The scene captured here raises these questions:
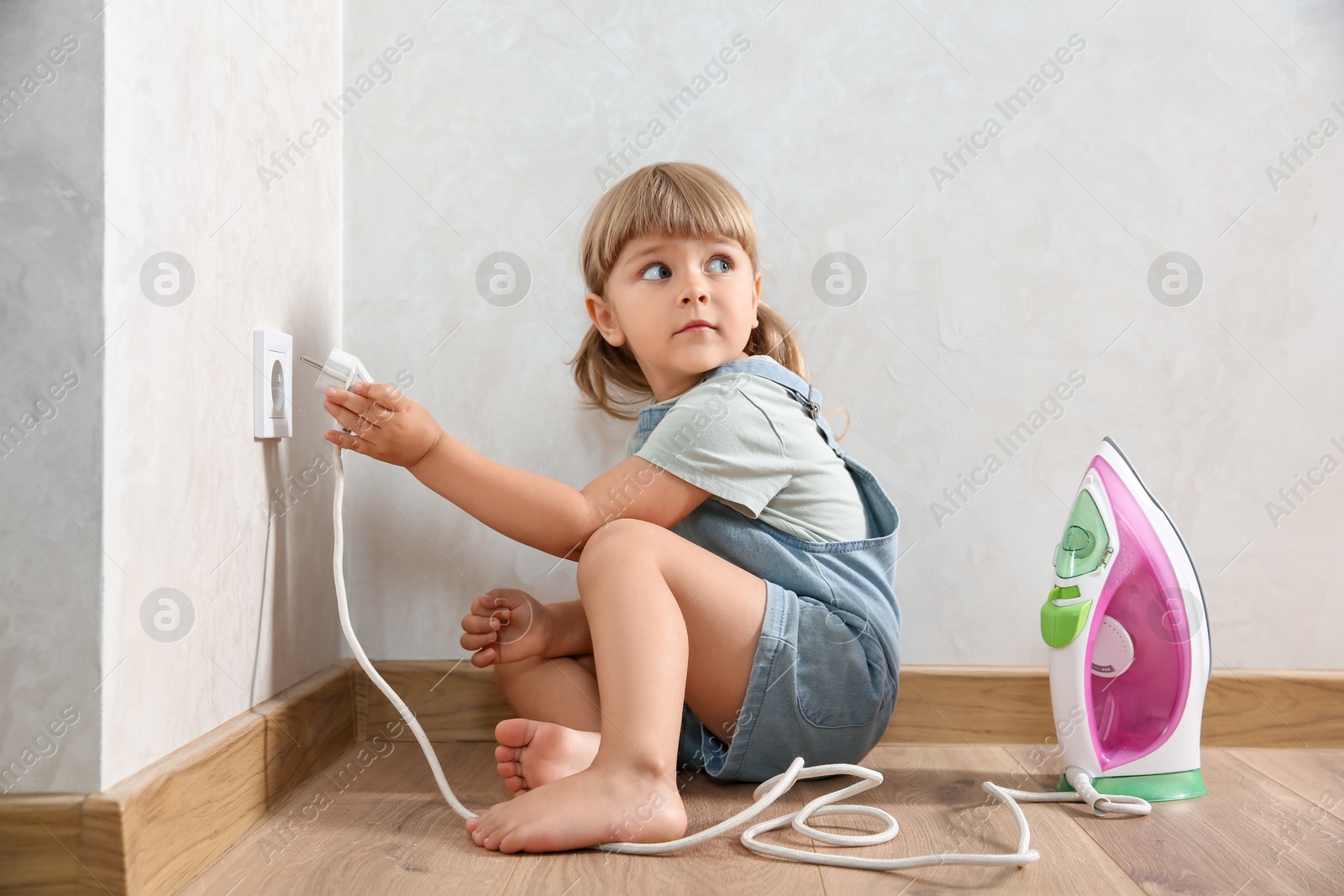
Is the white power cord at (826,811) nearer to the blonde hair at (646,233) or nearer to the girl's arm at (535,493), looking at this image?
the girl's arm at (535,493)

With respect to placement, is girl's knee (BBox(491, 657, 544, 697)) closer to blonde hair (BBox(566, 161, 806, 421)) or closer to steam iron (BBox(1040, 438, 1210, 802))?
blonde hair (BBox(566, 161, 806, 421))

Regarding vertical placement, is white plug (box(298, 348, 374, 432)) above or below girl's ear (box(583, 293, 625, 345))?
below

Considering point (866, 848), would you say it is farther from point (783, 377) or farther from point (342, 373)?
point (342, 373)

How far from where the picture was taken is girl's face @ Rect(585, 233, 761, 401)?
0.96 metres

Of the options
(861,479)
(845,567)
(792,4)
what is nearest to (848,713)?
(845,567)

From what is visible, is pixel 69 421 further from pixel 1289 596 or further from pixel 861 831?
pixel 1289 596

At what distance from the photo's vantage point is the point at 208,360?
28.2 inches

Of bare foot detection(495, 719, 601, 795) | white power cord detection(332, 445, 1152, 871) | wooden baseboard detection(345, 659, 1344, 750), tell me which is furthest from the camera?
wooden baseboard detection(345, 659, 1344, 750)

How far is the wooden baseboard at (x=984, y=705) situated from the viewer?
105 cm

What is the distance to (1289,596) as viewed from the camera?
1070 millimetres

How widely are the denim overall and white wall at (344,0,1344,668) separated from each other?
15cm

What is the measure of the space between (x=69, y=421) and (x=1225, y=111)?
117 cm

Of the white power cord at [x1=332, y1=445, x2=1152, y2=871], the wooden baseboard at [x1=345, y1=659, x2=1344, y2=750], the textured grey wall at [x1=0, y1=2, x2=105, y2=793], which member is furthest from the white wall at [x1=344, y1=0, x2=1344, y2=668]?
the textured grey wall at [x1=0, y1=2, x2=105, y2=793]

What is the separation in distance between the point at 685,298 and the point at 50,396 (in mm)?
555
